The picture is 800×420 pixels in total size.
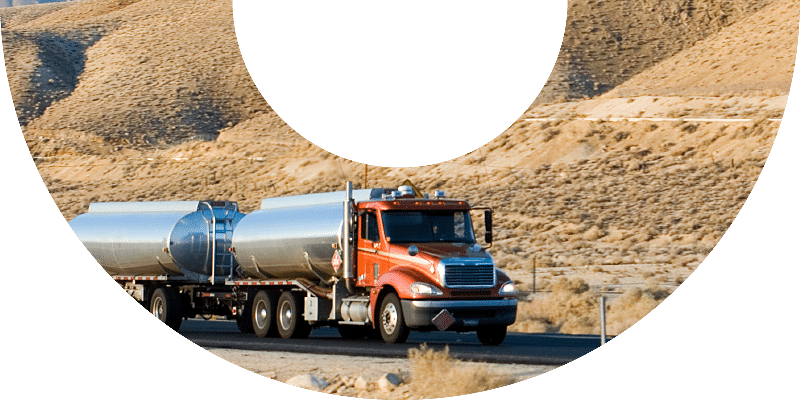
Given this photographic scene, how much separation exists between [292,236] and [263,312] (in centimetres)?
168

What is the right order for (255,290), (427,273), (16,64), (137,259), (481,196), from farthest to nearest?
(255,290)
(137,259)
(427,273)
(481,196)
(16,64)

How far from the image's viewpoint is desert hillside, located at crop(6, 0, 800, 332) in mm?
10242

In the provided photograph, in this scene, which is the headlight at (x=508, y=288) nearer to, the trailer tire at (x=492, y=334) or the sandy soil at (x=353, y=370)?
the trailer tire at (x=492, y=334)

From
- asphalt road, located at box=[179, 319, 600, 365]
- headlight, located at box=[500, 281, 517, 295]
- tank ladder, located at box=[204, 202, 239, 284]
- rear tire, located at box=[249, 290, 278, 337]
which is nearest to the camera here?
asphalt road, located at box=[179, 319, 600, 365]

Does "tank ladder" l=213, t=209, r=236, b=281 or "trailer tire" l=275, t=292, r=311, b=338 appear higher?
"tank ladder" l=213, t=209, r=236, b=281

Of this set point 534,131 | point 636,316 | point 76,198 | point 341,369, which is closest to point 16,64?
point 76,198

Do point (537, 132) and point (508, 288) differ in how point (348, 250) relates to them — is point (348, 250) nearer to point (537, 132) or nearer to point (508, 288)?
point (508, 288)

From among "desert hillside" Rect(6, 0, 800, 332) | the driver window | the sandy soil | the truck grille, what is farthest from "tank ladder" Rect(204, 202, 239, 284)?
the sandy soil

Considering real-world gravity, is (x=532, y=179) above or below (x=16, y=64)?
below

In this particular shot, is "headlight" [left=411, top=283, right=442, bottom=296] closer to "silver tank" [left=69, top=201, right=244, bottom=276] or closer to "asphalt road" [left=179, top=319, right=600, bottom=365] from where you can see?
"asphalt road" [left=179, top=319, right=600, bottom=365]

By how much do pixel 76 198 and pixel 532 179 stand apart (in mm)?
4171

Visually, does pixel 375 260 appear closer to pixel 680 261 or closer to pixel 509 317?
pixel 509 317

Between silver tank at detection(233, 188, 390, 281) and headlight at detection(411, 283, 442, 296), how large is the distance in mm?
1223

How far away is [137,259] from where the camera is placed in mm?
15734
